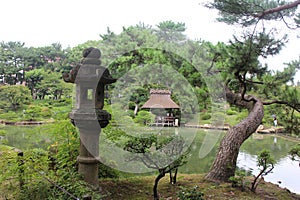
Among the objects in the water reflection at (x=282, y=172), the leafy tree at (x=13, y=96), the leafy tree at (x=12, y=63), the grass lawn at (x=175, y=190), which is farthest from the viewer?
the leafy tree at (x=12, y=63)

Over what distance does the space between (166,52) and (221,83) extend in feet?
5.39

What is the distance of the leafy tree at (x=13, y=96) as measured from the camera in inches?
350

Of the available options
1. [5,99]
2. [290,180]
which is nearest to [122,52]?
[290,180]

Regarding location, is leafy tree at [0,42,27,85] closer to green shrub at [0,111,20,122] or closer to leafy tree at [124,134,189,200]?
green shrub at [0,111,20,122]

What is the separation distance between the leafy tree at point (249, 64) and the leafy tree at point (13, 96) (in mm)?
7755

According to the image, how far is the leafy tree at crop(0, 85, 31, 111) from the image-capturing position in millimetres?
8891

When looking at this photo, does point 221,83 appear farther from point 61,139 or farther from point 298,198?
point 61,139

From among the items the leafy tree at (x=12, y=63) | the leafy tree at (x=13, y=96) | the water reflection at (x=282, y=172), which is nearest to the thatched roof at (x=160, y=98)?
the water reflection at (x=282, y=172)

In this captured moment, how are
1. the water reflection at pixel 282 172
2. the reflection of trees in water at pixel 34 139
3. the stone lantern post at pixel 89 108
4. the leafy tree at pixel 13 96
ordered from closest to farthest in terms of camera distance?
the stone lantern post at pixel 89 108
the reflection of trees in water at pixel 34 139
the water reflection at pixel 282 172
the leafy tree at pixel 13 96

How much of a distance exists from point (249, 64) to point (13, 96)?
863 centimetres

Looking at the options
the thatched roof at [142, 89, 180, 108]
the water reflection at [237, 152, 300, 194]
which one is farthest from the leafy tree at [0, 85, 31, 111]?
the water reflection at [237, 152, 300, 194]

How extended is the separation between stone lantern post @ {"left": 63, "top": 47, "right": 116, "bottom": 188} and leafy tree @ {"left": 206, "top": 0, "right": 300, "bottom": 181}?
1.31 meters

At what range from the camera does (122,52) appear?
5480mm

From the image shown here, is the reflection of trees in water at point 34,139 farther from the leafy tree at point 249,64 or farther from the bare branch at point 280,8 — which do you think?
the bare branch at point 280,8
